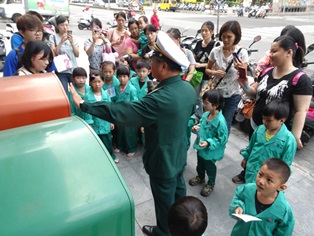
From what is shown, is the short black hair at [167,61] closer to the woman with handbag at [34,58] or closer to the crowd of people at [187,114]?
the crowd of people at [187,114]

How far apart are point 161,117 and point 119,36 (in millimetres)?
3137

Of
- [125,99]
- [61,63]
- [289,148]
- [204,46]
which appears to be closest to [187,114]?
[289,148]

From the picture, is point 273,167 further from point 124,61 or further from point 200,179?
point 124,61

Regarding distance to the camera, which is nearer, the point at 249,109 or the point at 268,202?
the point at 268,202

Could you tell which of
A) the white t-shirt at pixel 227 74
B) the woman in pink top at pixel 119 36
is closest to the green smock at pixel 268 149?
the white t-shirt at pixel 227 74

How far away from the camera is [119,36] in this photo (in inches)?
172

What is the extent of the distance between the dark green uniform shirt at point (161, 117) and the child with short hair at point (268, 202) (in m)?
0.50

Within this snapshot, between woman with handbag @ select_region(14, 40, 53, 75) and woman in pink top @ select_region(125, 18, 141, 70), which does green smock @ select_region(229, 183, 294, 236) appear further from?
woman in pink top @ select_region(125, 18, 141, 70)

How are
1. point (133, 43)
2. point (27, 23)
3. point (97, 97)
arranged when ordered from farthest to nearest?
point (133, 43), point (97, 97), point (27, 23)

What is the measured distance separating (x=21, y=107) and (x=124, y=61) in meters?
2.92

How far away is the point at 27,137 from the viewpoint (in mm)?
1093

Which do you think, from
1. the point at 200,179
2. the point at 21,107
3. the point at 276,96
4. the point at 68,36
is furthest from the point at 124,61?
the point at 21,107

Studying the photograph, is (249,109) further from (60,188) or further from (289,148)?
(60,188)

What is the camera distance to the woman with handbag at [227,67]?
109 inches
